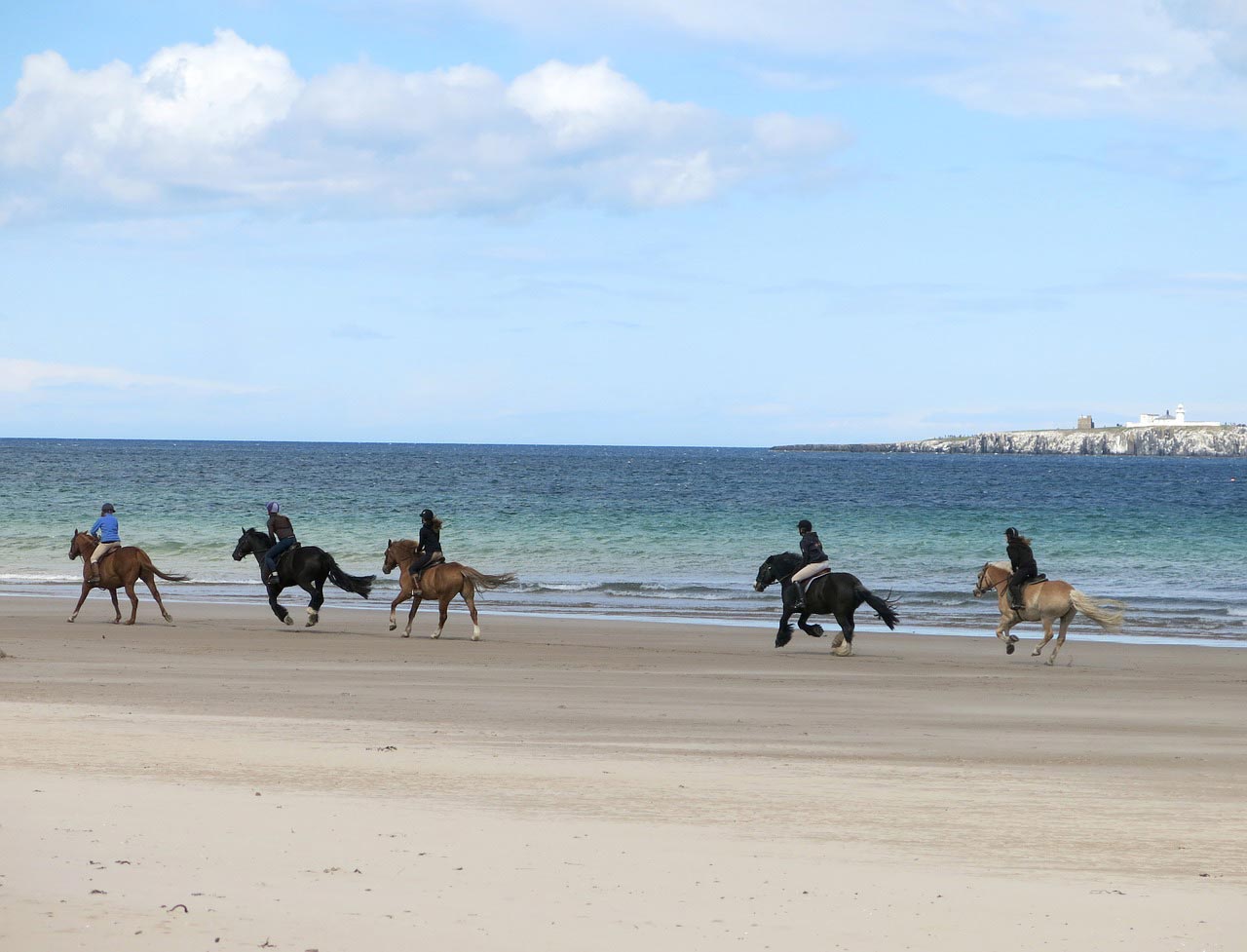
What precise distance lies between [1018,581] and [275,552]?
11.3m

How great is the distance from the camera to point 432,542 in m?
20.6

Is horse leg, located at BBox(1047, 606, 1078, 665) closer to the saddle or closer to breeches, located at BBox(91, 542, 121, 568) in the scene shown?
the saddle

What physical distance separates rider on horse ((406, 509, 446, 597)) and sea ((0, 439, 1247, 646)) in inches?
257

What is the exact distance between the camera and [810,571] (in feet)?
63.6

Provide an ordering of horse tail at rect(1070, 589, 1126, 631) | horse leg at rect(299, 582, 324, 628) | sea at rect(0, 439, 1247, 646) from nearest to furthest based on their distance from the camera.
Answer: horse tail at rect(1070, 589, 1126, 631), horse leg at rect(299, 582, 324, 628), sea at rect(0, 439, 1247, 646)

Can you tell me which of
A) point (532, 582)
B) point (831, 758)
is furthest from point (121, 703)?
point (532, 582)

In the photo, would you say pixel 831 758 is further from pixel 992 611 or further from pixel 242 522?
pixel 242 522

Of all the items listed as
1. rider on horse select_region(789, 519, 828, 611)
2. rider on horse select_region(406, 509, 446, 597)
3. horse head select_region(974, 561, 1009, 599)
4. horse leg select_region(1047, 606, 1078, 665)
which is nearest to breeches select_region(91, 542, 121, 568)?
rider on horse select_region(406, 509, 446, 597)

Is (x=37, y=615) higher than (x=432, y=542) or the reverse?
the reverse

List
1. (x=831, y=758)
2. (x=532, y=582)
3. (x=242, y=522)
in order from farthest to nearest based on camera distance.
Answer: (x=242, y=522) < (x=532, y=582) < (x=831, y=758)

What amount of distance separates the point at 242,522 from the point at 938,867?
4995 centimetres

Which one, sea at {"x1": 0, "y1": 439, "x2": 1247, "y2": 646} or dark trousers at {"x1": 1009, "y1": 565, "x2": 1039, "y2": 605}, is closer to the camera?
dark trousers at {"x1": 1009, "y1": 565, "x2": 1039, "y2": 605}

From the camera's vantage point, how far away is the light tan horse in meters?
18.8

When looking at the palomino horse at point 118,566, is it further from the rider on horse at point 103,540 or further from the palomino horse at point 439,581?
the palomino horse at point 439,581
